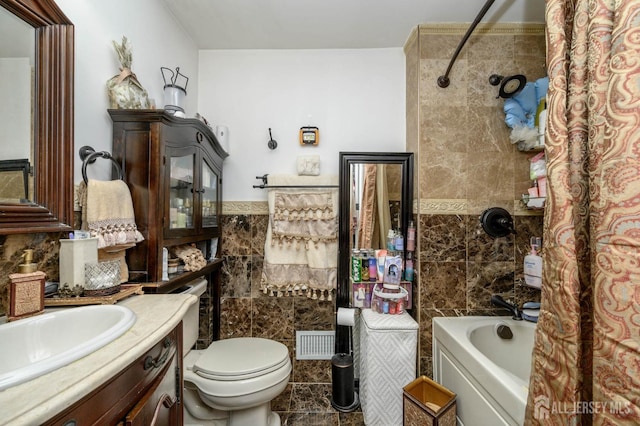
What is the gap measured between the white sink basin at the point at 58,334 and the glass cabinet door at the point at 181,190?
0.53 m

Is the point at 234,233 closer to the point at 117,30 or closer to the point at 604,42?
the point at 117,30

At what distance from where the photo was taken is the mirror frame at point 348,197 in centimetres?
183

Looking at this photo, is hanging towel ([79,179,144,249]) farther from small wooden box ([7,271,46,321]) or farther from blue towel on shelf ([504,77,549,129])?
blue towel on shelf ([504,77,549,129])

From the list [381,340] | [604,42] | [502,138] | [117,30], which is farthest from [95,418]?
[502,138]

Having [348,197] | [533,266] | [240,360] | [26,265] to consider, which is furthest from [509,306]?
[26,265]

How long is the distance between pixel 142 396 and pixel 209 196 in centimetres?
122

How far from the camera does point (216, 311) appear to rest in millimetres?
1908

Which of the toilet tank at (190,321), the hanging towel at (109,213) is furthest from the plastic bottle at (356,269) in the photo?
the hanging towel at (109,213)

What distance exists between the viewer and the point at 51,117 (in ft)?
2.93

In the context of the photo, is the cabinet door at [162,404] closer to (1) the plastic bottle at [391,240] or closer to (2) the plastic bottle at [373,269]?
(2) the plastic bottle at [373,269]

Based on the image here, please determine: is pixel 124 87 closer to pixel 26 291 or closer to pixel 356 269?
pixel 26 291

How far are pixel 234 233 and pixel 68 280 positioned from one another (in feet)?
3.50

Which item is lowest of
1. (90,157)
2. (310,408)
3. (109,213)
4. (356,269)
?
(310,408)

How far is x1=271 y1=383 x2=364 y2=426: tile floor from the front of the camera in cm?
160
